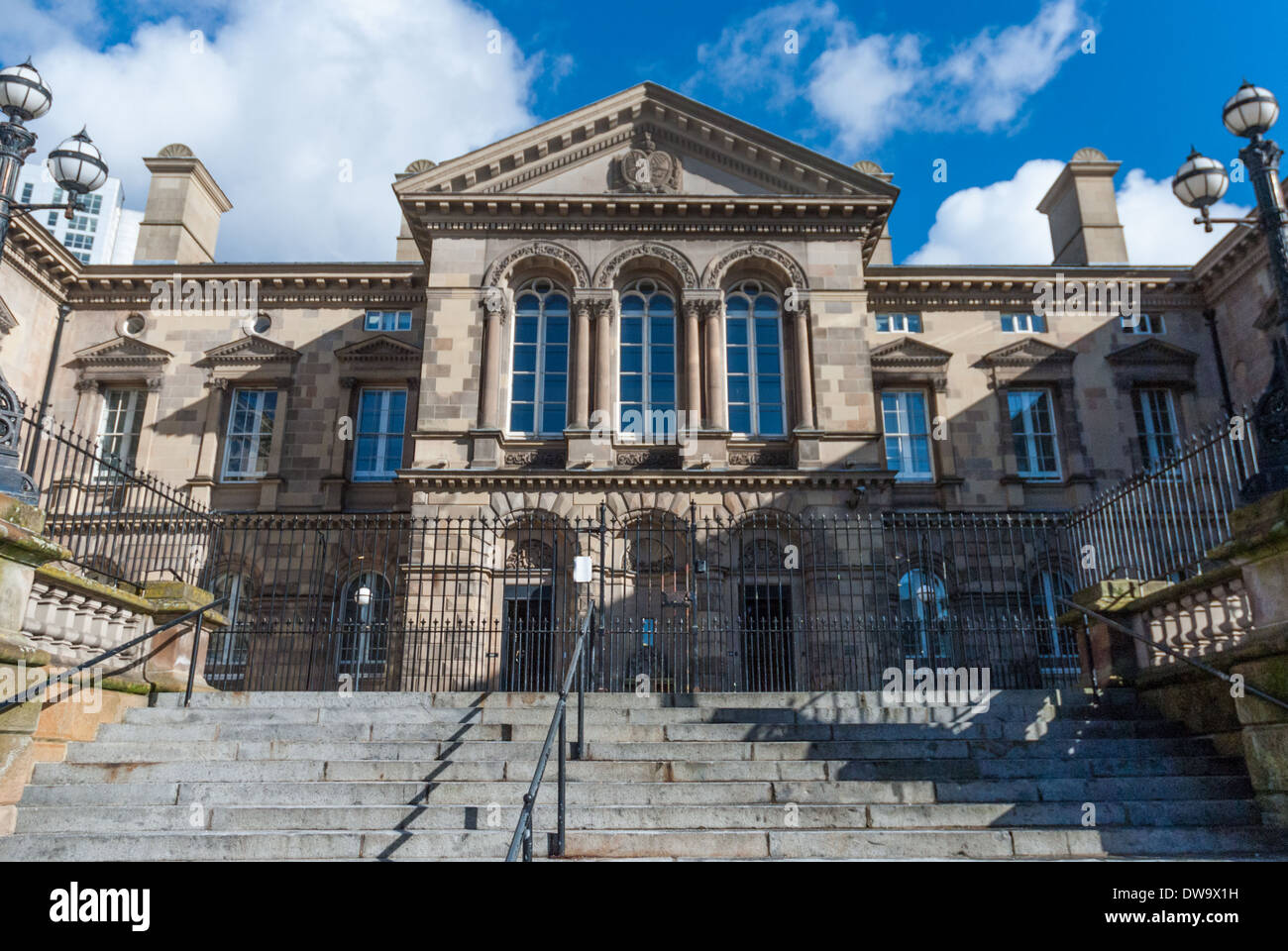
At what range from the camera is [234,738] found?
986cm

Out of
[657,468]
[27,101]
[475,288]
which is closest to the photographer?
[27,101]

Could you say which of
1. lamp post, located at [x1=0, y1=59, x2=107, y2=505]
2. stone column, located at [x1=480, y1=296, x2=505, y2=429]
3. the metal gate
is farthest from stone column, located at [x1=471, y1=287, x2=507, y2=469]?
lamp post, located at [x1=0, y1=59, x2=107, y2=505]

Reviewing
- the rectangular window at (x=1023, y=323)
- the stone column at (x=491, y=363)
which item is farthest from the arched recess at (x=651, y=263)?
the rectangular window at (x=1023, y=323)

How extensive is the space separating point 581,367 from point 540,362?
3.62 feet

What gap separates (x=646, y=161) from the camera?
2127 cm

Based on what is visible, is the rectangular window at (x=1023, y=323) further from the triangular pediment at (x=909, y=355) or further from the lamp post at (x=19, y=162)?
the lamp post at (x=19, y=162)

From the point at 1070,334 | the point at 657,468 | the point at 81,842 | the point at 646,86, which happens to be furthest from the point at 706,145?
the point at 81,842

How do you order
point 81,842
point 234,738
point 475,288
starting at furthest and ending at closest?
point 475,288, point 234,738, point 81,842

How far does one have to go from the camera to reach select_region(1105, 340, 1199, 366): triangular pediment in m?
23.6

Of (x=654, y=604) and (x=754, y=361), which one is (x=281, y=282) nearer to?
(x=754, y=361)

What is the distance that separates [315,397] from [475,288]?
5.75m

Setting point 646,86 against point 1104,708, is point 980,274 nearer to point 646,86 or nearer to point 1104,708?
point 646,86

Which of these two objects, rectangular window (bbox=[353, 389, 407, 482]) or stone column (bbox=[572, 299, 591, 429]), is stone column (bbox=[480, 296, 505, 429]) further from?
rectangular window (bbox=[353, 389, 407, 482])

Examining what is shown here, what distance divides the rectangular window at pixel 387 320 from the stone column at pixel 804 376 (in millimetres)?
10167
